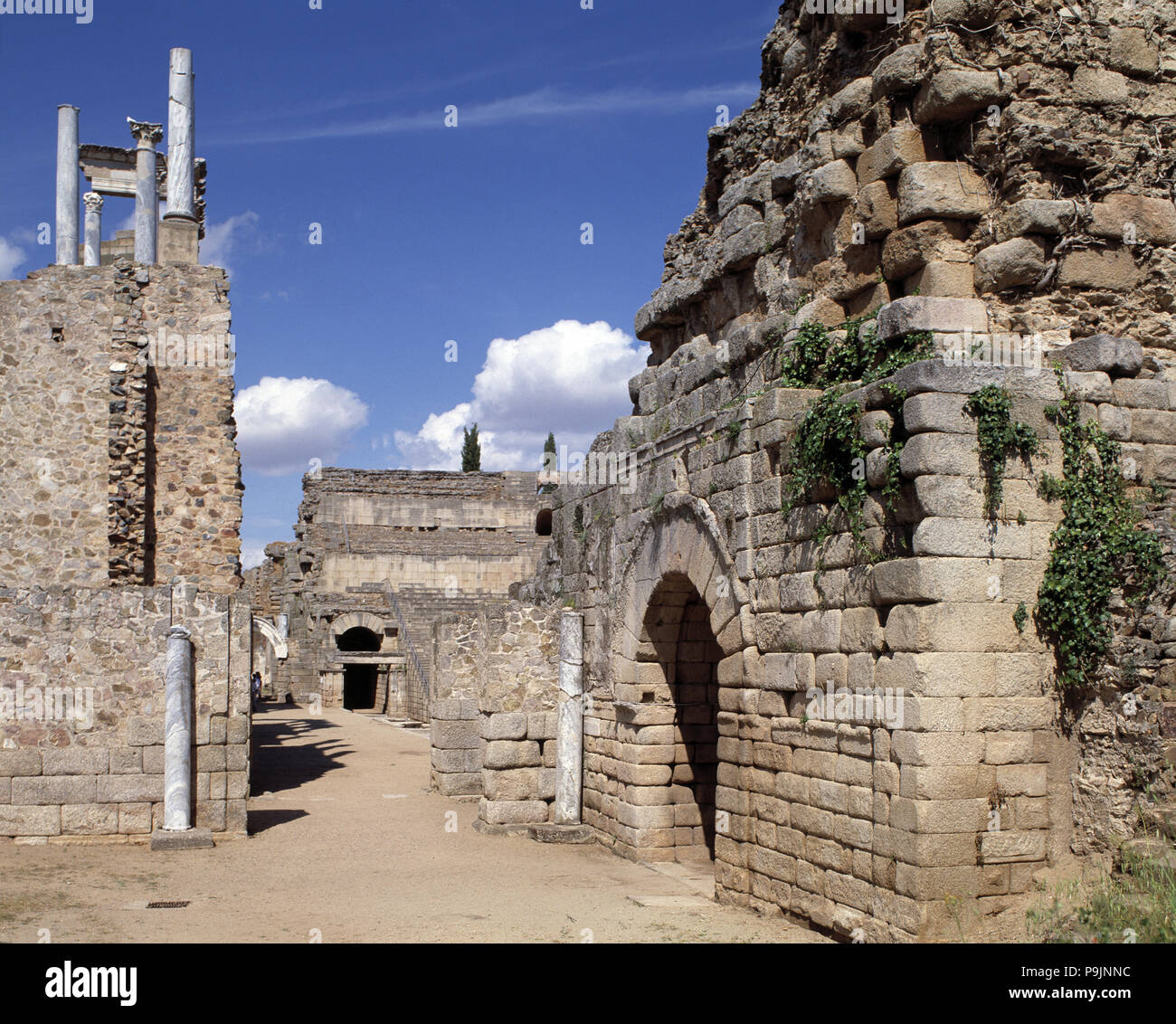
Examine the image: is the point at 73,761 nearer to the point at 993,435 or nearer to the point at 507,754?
the point at 507,754

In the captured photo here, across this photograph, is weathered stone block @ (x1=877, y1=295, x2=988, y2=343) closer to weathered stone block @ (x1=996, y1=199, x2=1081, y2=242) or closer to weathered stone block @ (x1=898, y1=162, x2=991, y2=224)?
weathered stone block @ (x1=996, y1=199, x2=1081, y2=242)

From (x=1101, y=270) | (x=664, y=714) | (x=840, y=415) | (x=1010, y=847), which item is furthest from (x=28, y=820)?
(x=1101, y=270)

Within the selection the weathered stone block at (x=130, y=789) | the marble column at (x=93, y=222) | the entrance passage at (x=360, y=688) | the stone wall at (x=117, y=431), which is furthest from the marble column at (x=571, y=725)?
the entrance passage at (x=360, y=688)

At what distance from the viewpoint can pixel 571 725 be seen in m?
12.4

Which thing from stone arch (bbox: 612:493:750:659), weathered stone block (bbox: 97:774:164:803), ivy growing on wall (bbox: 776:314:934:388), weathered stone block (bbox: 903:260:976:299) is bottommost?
weathered stone block (bbox: 97:774:164:803)

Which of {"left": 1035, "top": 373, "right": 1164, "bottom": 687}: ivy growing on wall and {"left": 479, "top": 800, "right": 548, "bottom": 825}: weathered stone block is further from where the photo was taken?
{"left": 479, "top": 800, "right": 548, "bottom": 825}: weathered stone block

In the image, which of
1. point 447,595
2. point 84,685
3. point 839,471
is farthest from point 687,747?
point 447,595

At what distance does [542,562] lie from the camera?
14.1 metres

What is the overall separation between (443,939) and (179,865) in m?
3.64

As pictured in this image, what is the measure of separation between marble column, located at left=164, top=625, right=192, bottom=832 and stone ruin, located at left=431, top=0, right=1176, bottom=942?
5.17 metres

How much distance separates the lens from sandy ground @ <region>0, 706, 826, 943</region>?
806 centimetres

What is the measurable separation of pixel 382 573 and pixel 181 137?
1738cm

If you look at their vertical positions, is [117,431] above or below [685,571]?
above

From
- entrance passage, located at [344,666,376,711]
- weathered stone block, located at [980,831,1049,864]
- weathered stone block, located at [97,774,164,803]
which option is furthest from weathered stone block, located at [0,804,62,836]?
entrance passage, located at [344,666,376,711]
